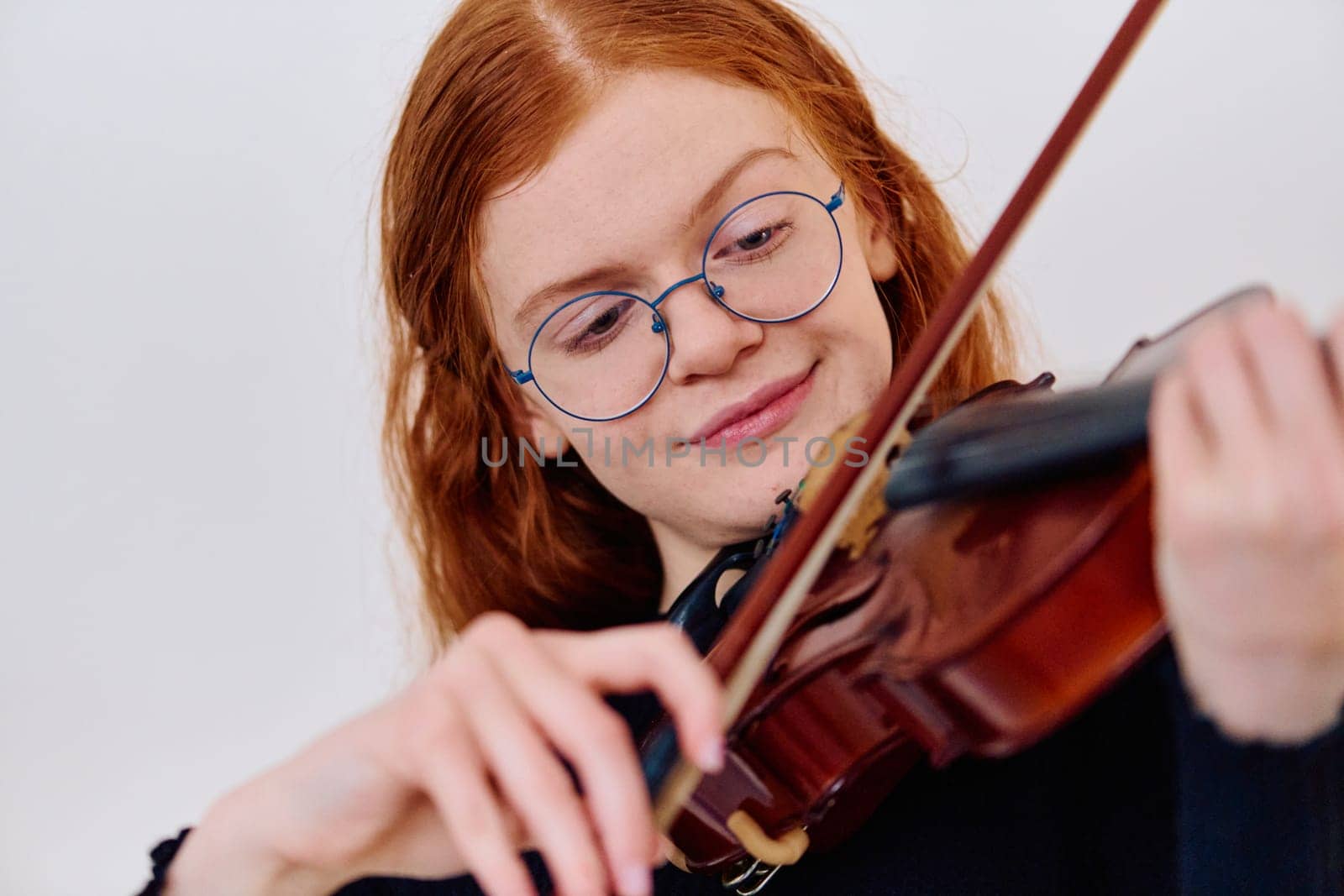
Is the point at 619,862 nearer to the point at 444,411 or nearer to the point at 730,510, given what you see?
the point at 730,510

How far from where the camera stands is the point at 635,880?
42 cm

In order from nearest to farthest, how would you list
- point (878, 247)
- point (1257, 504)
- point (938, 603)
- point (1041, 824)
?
point (1257, 504) < point (938, 603) < point (1041, 824) < point (878, 247)

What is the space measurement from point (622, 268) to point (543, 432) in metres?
0.24

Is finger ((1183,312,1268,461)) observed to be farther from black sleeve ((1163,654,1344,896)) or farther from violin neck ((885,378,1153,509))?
black sleeve ((1163,654,1344,896))

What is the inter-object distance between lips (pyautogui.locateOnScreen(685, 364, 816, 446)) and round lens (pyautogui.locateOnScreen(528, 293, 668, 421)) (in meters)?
0.05

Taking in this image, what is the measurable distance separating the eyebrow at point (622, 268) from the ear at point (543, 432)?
164 mm

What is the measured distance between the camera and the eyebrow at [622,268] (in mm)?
712

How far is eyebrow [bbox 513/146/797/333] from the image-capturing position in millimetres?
712

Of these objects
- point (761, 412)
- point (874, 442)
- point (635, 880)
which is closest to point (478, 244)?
point (761, 412)

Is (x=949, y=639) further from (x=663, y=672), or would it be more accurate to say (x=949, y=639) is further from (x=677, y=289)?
(x=677, y=289)

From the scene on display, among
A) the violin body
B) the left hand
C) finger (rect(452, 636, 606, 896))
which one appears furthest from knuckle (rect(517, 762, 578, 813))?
the left hand

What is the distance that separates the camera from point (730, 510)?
767mm

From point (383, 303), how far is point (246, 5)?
0.36 metres

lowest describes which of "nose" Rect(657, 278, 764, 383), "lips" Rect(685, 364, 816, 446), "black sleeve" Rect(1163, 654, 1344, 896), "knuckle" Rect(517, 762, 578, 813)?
"black sleeve" Rect(1163, 654, 1344, 896)
